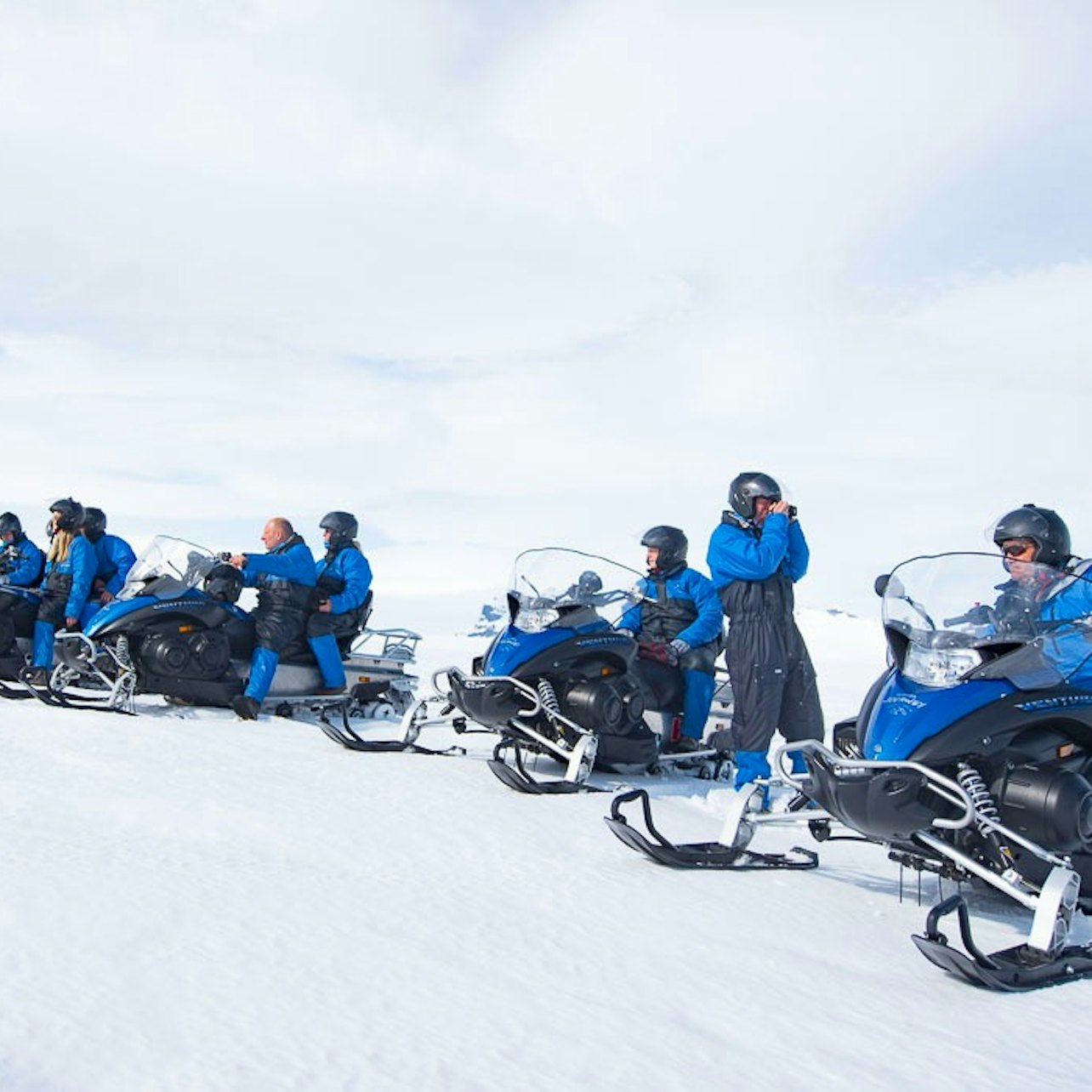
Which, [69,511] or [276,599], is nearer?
[276,599]

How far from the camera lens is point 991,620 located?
401 cm

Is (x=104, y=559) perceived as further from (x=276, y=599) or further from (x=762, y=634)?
(x=762, y=634)

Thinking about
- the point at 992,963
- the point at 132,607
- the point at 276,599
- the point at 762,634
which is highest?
the point at 762,634

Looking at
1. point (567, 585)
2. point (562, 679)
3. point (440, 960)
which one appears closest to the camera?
point (440, 960)

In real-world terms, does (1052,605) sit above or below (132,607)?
above

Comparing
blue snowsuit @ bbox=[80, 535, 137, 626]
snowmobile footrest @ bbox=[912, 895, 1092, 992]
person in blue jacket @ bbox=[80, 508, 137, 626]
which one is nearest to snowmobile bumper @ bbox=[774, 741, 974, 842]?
snowmobile footrest @ bbox=[912, 895, 1092, 992]

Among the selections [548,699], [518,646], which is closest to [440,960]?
[548,699]

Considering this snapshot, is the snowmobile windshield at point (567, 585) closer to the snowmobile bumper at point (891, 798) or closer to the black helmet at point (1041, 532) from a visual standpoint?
the black helmet at point (1041, 532)

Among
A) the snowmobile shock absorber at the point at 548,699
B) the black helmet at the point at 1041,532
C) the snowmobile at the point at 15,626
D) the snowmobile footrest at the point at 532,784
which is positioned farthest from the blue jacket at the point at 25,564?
the black helmet at the point at 1041,532

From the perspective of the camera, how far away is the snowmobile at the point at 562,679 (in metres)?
6.40

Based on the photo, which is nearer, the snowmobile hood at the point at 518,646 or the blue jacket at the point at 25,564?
the snowmobile hood at the point at 518,646

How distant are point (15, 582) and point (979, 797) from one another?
10655 millimetres

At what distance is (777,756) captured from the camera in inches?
160

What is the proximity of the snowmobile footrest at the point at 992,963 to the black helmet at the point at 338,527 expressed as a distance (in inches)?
284
